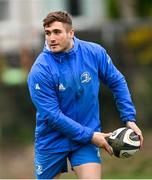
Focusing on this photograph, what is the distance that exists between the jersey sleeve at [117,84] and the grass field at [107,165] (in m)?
5.40

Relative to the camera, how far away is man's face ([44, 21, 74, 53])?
8.45 meters

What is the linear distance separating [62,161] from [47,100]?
68 cm

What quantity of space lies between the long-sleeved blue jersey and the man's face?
7cm

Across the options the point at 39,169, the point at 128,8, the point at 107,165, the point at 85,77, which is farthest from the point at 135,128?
the point at 128,8

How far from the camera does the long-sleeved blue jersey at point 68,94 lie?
8523 mm

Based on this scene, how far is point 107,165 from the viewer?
16.3m

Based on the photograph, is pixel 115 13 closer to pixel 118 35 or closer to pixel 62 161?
pixel 118 35

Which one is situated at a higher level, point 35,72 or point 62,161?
point 35,72

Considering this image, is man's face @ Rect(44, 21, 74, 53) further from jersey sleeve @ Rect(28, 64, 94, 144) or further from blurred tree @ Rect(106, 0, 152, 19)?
blurred tree @ Rect(106, 0, 152, 19)

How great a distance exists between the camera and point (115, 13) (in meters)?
24.9

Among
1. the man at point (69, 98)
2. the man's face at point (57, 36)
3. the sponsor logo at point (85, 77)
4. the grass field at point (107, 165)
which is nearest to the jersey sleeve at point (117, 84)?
the man at point (69, 98)

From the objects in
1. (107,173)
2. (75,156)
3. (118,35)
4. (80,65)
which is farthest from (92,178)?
(118,35)

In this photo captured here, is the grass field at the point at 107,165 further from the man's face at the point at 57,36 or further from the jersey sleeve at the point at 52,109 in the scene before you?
the man's face at the point at 57,36

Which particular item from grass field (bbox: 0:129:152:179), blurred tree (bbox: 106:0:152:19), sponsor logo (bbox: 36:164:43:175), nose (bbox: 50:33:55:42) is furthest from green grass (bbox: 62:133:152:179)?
blurred tree (bbox: 106:0:152:19)
